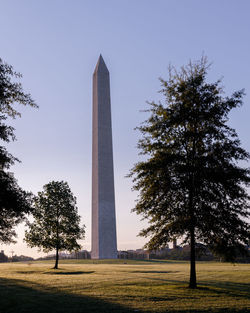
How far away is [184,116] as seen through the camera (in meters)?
20.0

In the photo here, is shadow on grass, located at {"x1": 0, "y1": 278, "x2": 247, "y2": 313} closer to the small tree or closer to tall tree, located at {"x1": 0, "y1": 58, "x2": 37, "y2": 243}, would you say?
tall tree, located at {"x1": 0, "y1": 58, "x2": 37, "y2": 243}

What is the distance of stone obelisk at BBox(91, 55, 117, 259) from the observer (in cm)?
5800

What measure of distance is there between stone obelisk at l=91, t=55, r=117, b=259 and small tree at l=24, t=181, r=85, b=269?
14.1 metres

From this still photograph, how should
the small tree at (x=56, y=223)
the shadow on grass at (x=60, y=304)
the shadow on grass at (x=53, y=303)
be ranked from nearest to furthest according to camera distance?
the shadow on grass at (x=60, y=304) < the shadow on grass at (x=53, y=303) < the small tree at (x=56, y=223)

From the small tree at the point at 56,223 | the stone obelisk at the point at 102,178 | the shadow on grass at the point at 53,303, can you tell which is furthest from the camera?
Answer: the stone obelisk at the point at 102,178

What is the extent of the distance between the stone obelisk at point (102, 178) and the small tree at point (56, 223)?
14.1 m

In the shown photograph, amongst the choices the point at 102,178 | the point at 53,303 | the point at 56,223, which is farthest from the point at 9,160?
the point at 102,178

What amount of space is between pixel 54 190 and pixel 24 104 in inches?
1041

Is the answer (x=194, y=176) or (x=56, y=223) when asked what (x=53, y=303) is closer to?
(x=194, y=176)

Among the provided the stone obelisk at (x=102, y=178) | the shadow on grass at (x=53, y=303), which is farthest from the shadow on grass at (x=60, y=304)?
the stone obelisk at (x=102, y=178)

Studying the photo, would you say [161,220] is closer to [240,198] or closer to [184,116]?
[240,198]

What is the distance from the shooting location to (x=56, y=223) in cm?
4291

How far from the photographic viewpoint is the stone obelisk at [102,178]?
58.0 metres

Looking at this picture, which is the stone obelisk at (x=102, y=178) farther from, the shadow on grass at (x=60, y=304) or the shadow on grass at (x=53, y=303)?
the shadow on grass at (x=60, y=304)
